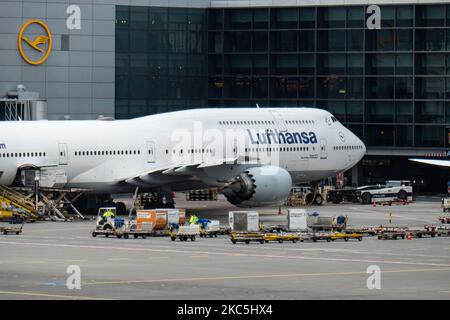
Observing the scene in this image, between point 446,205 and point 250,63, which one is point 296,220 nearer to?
point 446,205

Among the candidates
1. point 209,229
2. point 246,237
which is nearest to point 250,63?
point 209,229

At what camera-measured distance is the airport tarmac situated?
41500mm

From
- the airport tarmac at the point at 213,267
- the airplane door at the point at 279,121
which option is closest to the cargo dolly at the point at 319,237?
the airport tarmac at the point at 213,267

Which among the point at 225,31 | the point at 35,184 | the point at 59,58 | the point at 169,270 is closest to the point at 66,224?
the point at 35,184

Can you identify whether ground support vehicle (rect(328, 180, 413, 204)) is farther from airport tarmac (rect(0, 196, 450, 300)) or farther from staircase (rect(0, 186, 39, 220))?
airport tarmac (rect(0, 196, 450, 300))

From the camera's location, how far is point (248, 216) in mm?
64688

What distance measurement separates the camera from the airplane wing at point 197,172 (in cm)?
7700

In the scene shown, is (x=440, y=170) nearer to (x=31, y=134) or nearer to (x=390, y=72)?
(x=390, y=72)

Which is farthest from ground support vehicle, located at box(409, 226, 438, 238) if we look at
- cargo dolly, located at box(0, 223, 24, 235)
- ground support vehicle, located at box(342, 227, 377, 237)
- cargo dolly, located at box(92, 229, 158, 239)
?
cargo dolly, located at box(0, 223, 24, 235)

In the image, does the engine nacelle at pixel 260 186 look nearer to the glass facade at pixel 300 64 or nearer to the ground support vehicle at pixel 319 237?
the ground support vehicle at pixel 319 237

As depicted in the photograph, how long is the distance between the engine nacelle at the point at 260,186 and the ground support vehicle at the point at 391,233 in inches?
444

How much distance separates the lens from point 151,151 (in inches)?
3142

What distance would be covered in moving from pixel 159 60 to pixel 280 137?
26.6 meters

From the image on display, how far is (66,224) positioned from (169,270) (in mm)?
25659
